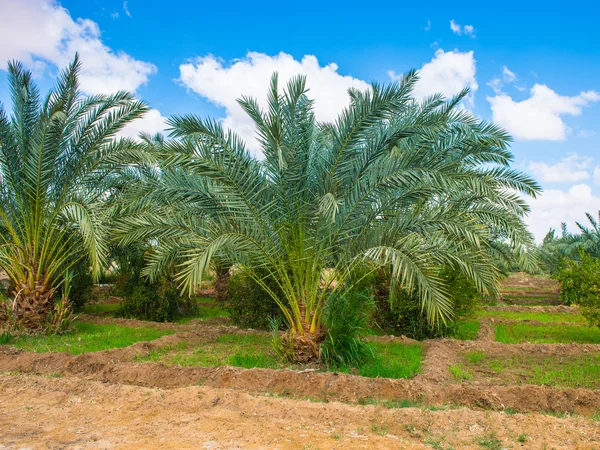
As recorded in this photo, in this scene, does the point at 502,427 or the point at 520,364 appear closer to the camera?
the point at 502,427

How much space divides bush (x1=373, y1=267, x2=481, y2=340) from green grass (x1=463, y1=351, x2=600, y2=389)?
1.72m

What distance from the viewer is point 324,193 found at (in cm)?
778

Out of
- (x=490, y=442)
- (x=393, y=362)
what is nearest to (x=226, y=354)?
(x=393, y=362)

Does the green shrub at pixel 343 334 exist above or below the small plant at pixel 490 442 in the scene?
above

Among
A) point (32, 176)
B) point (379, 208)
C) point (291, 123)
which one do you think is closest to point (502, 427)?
point (379, 208)

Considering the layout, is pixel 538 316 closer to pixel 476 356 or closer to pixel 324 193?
pixel 476 356

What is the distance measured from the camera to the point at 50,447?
475 centimetres

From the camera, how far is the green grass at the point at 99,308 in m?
16.7

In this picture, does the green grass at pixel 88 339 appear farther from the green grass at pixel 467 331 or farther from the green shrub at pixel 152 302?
the green grass at pixel 467 331

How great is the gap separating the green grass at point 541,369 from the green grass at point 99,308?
12200mm

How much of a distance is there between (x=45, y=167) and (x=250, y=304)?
18.3ft

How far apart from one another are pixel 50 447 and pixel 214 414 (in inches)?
64.7

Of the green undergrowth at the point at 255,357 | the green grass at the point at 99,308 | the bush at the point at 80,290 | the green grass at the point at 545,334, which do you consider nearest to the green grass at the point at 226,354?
the green undergrowth at the point at 255,357

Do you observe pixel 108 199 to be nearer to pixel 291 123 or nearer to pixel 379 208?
pixel 291 123
